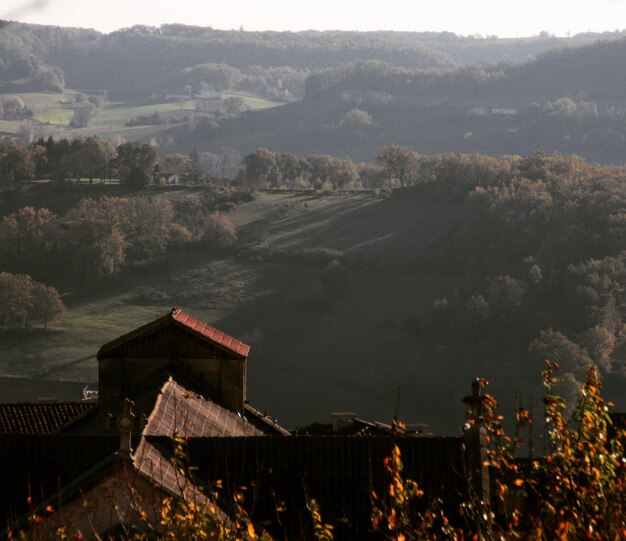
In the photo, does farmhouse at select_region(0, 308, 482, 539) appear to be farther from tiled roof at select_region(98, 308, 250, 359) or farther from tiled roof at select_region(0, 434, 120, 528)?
tiled roof at select_region(98, 308, 250, 359)

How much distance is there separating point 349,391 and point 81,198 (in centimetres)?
5217

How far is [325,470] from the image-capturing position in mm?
15734

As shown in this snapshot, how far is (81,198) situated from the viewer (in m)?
121

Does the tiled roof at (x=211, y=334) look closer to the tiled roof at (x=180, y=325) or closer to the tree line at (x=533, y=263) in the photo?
the tiled roof at (x=180, y=325)

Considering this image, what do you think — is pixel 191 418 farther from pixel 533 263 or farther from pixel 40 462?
pixel 533 263

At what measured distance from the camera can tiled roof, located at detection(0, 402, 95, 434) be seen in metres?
24.8

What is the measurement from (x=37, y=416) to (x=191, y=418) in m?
8.06

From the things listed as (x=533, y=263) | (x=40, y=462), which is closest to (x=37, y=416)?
(x=40, y=462)

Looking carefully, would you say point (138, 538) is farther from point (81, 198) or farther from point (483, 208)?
point (81, 198)

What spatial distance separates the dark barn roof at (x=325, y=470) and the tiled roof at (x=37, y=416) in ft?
30.6

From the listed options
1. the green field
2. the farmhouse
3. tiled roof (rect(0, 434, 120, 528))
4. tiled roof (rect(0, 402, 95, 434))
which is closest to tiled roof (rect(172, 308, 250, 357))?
tiled roof (rect(0, 402, 95, 434))

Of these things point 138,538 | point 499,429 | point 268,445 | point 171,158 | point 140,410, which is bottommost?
point 171,158

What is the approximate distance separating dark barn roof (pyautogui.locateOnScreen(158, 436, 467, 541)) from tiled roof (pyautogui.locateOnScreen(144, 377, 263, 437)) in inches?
38.3

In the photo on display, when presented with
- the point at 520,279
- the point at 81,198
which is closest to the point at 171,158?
the point at 81,198
